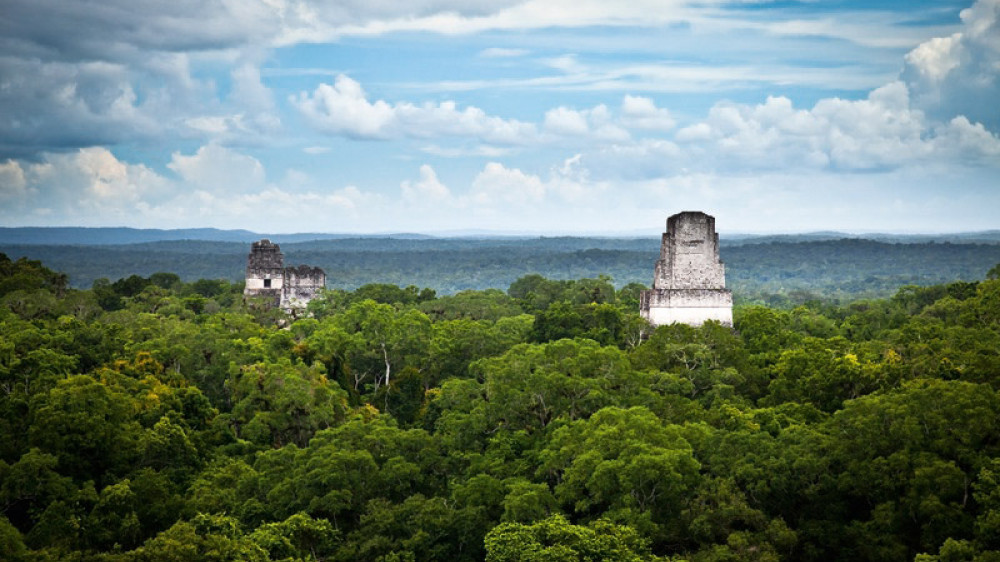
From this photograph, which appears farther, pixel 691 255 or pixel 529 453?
pixel 691 255

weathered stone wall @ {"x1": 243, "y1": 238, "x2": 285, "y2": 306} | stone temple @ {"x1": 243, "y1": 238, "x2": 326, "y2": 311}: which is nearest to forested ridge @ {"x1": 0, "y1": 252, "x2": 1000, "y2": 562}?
stone temple @ {"x1": 243, "y1": 238, "x2": 326, "y2": 311}

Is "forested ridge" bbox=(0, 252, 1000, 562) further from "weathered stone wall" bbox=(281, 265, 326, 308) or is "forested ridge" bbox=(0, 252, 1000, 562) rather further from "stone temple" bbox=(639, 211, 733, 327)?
"weathered stone wall" bbox=(281, 265, 326, 308)

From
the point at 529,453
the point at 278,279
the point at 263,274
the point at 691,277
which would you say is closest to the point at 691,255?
the point at 691,277

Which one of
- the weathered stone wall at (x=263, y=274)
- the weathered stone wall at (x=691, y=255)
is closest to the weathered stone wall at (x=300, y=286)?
the weathered stone wall at (x=263, y=274)

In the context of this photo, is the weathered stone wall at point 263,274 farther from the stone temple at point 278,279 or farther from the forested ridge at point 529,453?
the forested ridge at point 529,453

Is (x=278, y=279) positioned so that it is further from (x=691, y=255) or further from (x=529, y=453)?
(x=529, y=453)

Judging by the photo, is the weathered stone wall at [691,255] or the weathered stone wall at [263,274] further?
the weathered stone wall at [263,274]
